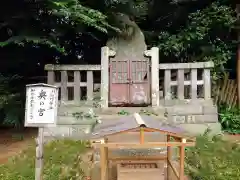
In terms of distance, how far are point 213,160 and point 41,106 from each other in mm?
3425

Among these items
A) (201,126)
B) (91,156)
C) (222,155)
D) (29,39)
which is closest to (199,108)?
(201,126)

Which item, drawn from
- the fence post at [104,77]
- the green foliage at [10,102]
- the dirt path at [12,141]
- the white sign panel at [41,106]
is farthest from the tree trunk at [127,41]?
the white sign panel at [41,106]

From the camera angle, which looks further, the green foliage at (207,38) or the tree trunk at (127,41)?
the green foliage at (207,38)

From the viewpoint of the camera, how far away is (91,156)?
5742 mm

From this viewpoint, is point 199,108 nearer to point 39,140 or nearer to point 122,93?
point 122,93

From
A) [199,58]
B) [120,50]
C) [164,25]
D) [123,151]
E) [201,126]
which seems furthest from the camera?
[164,25]

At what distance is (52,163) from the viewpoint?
17.5ft

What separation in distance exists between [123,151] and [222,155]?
6.59 feet

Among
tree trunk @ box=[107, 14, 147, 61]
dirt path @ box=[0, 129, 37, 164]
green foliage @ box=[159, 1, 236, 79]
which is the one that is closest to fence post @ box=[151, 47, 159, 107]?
tree trunk @ box=[107, 14, 147, 61]

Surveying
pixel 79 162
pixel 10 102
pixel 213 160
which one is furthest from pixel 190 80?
pixel 10 102

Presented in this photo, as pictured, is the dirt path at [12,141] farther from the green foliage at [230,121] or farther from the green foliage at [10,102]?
the green foliage at [230,121]

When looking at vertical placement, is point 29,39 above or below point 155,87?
above

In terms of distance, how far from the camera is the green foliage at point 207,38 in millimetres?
8188

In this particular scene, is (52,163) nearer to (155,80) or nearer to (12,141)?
(12,141)
